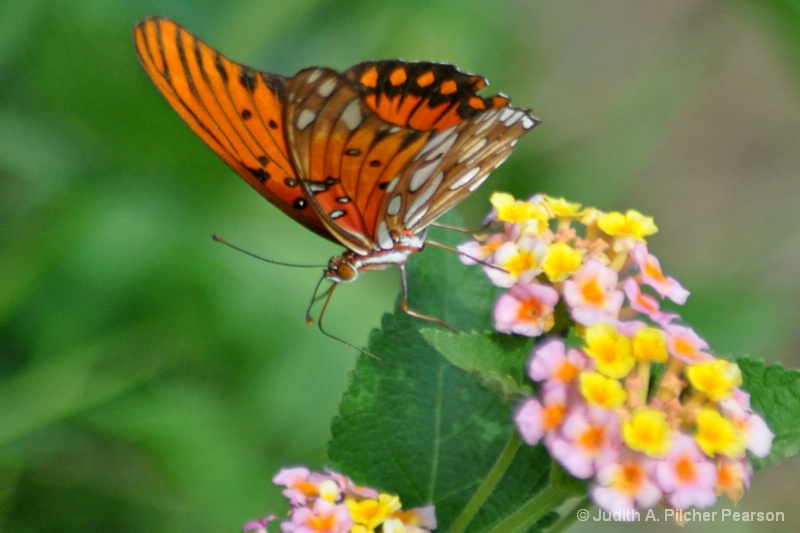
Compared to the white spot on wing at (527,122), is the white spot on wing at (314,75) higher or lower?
lower

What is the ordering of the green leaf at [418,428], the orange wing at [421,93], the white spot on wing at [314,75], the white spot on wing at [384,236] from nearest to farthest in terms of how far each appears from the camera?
the green leaf at [418,428] < the white spot on wing at [314,75] < the orange wing at [421,93] < the white spot on wing at [384,236]

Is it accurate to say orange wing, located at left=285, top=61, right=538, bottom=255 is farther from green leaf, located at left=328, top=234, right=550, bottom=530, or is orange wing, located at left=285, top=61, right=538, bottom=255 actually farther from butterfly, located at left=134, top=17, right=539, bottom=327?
green leaf, located at left=328, top=234, right=550, bottom=530

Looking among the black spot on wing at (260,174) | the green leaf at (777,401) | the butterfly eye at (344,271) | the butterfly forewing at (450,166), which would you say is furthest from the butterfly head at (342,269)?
the green leaf at (777,401)

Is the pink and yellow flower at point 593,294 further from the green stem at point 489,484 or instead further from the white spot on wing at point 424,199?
the white spot on wing at point 424,199

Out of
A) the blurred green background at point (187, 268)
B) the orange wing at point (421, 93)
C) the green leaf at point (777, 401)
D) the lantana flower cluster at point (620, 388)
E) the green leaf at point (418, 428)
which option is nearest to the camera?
the lantana flower cluster at point (620, 388)

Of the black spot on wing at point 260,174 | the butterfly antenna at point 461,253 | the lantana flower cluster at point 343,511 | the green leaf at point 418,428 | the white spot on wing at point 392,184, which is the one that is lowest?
the lantana flower cluster at point 343,511

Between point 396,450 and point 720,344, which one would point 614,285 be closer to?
point 396,450

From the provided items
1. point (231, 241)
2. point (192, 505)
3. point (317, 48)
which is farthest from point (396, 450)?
point (317, 48)
